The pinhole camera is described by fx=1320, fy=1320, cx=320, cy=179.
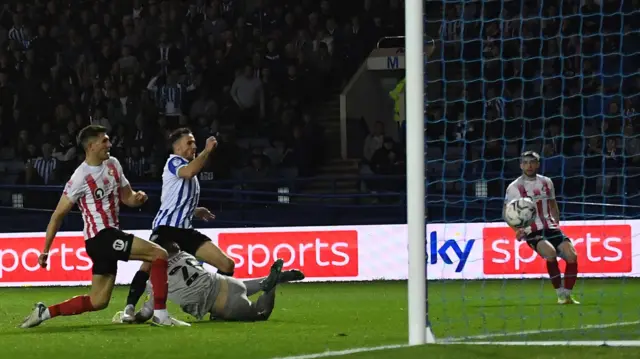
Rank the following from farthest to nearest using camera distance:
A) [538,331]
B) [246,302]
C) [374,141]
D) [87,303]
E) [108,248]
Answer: [374,141]
[246,302]
[87,303]
[108,248]
[538,331]

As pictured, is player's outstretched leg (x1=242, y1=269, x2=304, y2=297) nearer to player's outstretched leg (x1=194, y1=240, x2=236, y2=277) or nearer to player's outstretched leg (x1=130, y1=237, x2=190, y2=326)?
player's outstretched leg (x1=194, y1=240, x2=236, y2=277)

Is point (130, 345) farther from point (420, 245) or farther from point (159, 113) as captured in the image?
point (159, 113)

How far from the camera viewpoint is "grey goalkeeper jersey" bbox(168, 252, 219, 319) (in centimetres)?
1030

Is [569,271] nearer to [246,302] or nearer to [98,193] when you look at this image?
[246,302]

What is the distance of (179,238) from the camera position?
10.6m

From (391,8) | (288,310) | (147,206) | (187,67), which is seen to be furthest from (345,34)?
(288,310)

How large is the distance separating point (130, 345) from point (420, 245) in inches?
82.3

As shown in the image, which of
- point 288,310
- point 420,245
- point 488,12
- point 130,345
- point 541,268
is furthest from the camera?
point 488,12

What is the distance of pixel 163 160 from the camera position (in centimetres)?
1980

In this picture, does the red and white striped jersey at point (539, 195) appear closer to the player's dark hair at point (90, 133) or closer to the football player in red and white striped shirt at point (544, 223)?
the football player in red and white striped shirt at point (544, 223)

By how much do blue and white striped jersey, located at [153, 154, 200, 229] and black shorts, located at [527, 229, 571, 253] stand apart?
147 inches

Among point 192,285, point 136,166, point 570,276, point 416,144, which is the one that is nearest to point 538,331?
point 416,144

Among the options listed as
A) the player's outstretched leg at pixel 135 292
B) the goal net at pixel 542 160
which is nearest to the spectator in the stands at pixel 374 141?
the goal net at pixel 542 160

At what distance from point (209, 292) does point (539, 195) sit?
3840mm
